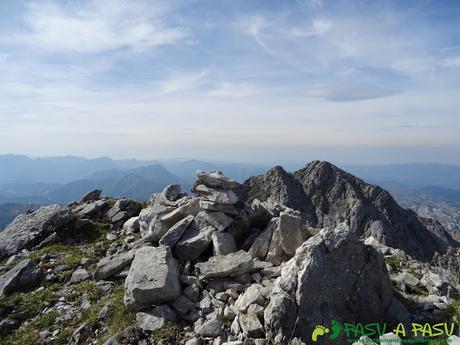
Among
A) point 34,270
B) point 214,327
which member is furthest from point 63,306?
point 214,327

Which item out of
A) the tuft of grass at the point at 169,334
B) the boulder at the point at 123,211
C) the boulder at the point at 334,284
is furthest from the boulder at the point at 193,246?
the boulder at the point at 123,211

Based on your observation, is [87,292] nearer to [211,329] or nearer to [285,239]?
[211,329]

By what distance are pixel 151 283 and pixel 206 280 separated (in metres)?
2.58

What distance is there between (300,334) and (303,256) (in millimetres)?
2946

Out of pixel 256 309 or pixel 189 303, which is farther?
pixel 189 303

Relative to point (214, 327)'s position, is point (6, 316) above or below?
below

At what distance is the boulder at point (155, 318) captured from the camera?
13.4m

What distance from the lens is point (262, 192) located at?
18625 cm

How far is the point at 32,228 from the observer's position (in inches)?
1045

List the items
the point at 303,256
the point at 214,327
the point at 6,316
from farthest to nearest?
the point at 6,316 < the point at 303,256 < the point at 214,327

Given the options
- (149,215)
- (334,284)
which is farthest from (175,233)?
(334,284)

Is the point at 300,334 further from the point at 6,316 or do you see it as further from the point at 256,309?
the point at 6,316

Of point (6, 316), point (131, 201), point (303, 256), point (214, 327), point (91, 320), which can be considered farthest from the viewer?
point (131, 201)

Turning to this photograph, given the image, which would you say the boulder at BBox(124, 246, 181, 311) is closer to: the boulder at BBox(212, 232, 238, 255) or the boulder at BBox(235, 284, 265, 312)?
the boulder at BBox(212, 232, 238, 255)
